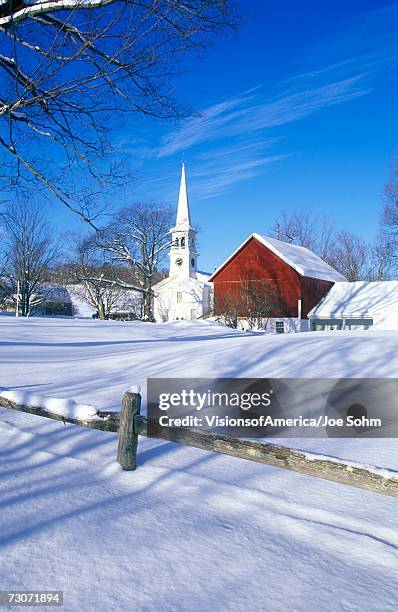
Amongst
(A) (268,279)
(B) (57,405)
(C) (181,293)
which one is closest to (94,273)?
(C) (181,293)

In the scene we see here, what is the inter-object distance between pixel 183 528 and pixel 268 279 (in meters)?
31.7

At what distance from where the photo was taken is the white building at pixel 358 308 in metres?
31.1

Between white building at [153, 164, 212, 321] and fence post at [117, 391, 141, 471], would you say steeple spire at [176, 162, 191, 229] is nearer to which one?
white building at [153, 164, 212, 321]

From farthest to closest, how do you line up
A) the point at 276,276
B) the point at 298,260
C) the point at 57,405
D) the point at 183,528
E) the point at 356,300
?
1. the point at 298,260
2. the point at 276,276
3. the point at 356,300
4. the point at 57,405
5. the point at 183,528

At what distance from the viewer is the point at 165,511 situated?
3.57 m

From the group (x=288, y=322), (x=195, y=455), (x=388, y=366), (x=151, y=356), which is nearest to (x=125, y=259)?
Answer: (x=288, y=322)

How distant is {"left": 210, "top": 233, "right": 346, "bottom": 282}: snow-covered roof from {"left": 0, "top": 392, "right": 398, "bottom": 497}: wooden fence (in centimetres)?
2990

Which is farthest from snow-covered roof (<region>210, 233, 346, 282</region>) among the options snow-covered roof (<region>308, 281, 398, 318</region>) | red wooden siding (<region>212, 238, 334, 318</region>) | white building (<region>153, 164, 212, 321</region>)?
white building (<region>153, 164, 212, 321</region>)

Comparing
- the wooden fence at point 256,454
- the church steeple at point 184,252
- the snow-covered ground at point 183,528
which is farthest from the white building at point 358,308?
the wooden fence at point 256,454

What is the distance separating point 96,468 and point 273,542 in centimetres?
180

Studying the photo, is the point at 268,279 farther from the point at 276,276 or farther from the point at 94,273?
the point at 94,273

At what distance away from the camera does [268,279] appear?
34500mm

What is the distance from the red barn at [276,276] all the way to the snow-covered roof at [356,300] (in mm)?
866

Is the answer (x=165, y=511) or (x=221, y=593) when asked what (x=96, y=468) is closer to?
(x=165, y=511)
